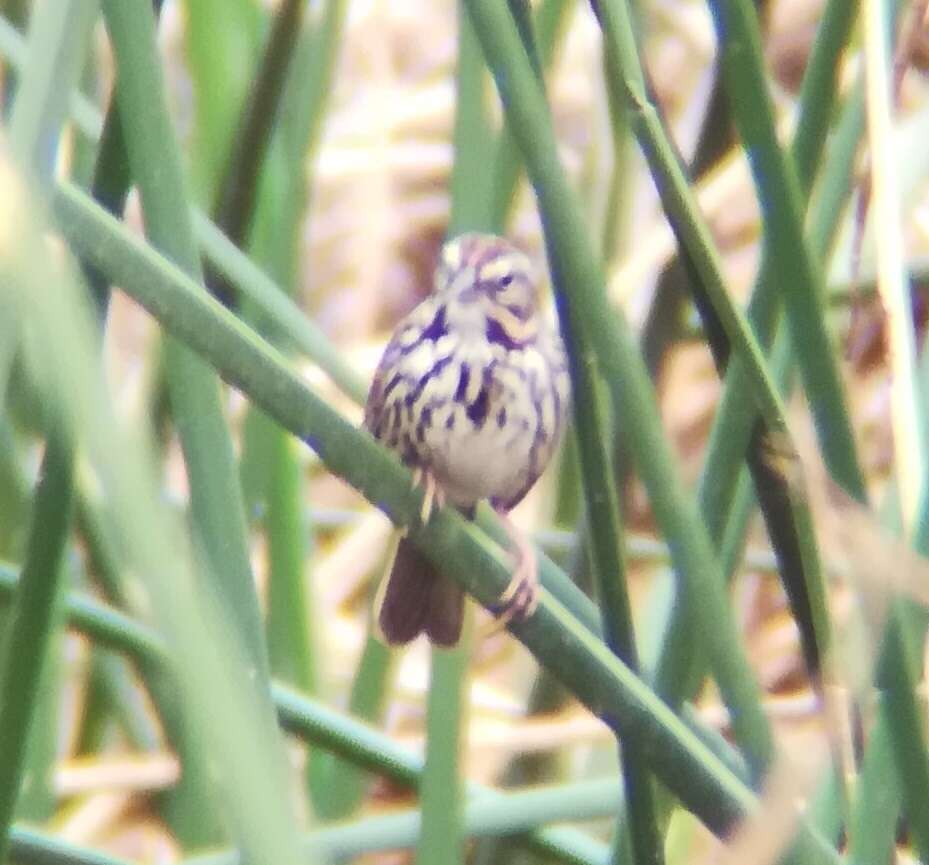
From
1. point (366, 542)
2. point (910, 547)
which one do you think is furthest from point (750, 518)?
point (366, 542)

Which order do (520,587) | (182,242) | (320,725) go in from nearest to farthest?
(182,242) < (520,587) < (320,725)

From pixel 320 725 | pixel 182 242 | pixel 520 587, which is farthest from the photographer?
pixel 320 725

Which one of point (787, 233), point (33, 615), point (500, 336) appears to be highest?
point (500, 336)

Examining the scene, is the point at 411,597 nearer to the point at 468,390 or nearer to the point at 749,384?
the point at 468,390

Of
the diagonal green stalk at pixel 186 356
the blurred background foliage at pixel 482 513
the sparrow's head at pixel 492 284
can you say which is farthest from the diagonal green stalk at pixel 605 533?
the sparrow's head at pixel 492 284

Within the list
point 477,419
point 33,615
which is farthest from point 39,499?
point 477,419

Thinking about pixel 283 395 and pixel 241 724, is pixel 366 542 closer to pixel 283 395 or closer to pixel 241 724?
pixel 283 395

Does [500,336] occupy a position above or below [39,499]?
above

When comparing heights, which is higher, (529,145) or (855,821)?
(529,145)

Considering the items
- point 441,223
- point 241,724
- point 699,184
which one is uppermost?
point 441,223
